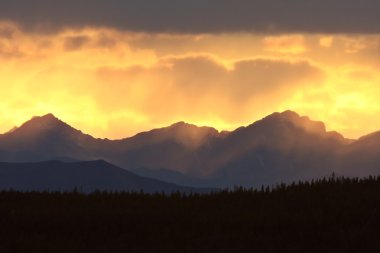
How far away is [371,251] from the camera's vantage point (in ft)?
69.7

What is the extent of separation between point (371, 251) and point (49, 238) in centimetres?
751

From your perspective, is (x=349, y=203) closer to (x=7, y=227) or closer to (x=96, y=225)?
(x=96, y=225)

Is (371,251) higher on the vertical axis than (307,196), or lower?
lower

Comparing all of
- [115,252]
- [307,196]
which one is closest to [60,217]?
[115,252]

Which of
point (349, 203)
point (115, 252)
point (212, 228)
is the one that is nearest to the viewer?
point (115, 252)

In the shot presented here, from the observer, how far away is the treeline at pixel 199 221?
21.5 m

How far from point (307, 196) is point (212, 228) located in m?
4.16

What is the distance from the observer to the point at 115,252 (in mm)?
21109

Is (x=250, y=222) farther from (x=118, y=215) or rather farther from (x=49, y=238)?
(x=49, y=238)

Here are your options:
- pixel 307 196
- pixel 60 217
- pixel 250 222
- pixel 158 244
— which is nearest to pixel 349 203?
pixel 307 196

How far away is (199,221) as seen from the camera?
23.3 meters

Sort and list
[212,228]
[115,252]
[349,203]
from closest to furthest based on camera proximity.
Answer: [115,252], [212,228], [349,203]

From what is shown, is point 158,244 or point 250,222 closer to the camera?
point 158,244

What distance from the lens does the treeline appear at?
2152cm
